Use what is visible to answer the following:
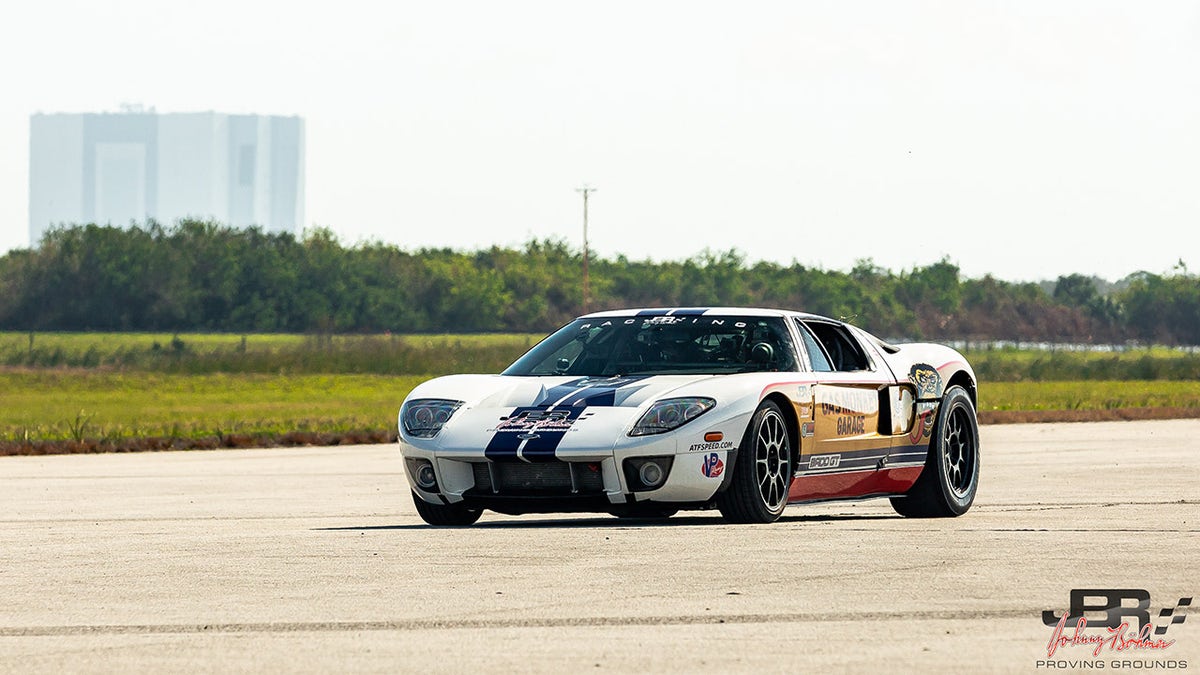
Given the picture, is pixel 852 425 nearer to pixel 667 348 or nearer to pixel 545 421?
pixel 667 348

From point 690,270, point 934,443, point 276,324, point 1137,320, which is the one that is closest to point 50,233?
point 276,324

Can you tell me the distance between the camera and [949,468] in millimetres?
13586

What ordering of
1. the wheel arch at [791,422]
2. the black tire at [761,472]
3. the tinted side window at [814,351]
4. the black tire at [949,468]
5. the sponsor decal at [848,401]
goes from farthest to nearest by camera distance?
the black tire at [949,468] < the tinted side window at [814,351] < the sponsor decal at [848,401] < the wheel arch at [791,422] < the black tire at [761,472]

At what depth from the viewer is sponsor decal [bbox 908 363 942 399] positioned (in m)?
13.4

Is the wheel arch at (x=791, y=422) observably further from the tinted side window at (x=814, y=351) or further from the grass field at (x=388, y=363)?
the grass field at (x=388, y=363)

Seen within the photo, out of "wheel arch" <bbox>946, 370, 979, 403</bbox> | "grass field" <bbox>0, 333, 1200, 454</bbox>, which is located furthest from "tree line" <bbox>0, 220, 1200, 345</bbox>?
"wheel arch" <bbox>946, 370, 979, 403</bbox>

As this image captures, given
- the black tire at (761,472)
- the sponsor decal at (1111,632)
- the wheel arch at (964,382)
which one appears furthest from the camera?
the wheel arch at (964,382)

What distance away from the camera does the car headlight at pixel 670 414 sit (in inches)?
448

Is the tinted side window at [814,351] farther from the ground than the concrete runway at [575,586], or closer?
farther from the ground

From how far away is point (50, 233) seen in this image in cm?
12550

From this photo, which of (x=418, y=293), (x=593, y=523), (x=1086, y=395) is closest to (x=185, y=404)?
(x=1086, y=395)

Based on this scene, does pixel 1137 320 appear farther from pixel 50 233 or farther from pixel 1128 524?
pixel 1128 524

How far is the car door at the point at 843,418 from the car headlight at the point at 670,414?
93 cm

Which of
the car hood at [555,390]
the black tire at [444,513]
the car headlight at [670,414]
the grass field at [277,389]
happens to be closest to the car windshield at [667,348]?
the car hood at [555,390]
